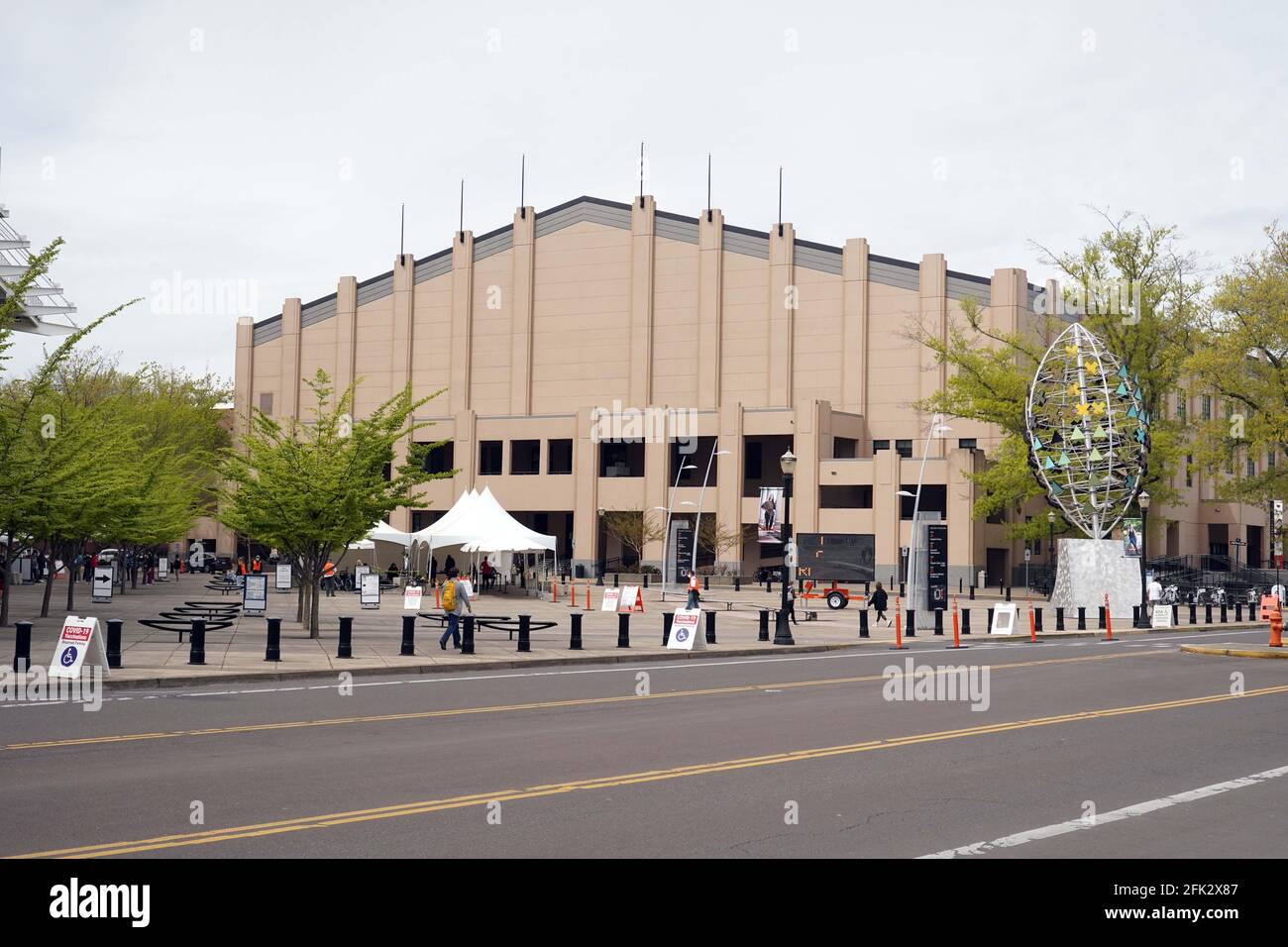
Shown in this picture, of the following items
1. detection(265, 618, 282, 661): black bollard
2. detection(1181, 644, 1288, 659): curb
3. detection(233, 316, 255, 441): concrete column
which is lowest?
detection(1181, 644, 1288, 659): curb

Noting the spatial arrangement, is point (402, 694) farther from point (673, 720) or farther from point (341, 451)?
point (341, 451)

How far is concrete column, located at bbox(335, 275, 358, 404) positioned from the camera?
3406 inches

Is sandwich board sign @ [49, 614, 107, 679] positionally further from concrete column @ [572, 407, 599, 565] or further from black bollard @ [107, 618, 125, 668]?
concrete column @ [572, 407, 599, 565]

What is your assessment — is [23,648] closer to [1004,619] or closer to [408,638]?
[408,638]

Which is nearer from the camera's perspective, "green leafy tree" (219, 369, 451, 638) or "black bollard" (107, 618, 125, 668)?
"black bollard" (107, 618, 125, 668)

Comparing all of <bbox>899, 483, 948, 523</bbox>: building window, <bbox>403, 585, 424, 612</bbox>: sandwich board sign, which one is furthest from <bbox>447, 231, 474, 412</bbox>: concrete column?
<bbox>403, 585, 424, 612</bbox>: sandwich board sign

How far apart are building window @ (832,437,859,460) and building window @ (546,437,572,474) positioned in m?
17.5

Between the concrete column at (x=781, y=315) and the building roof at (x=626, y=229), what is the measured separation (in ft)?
Answer: 2.18

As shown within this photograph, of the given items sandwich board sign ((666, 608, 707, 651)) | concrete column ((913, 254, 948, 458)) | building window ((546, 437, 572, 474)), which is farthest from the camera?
building window ((546, 437, 572, 474))

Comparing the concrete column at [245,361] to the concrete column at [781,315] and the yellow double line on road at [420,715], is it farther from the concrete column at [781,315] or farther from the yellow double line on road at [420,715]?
the yellow double line on road at [420,715]

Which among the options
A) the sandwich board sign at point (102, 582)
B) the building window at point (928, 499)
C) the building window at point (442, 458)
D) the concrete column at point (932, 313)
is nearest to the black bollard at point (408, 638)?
the sandwich board sign at point (102, 582)
